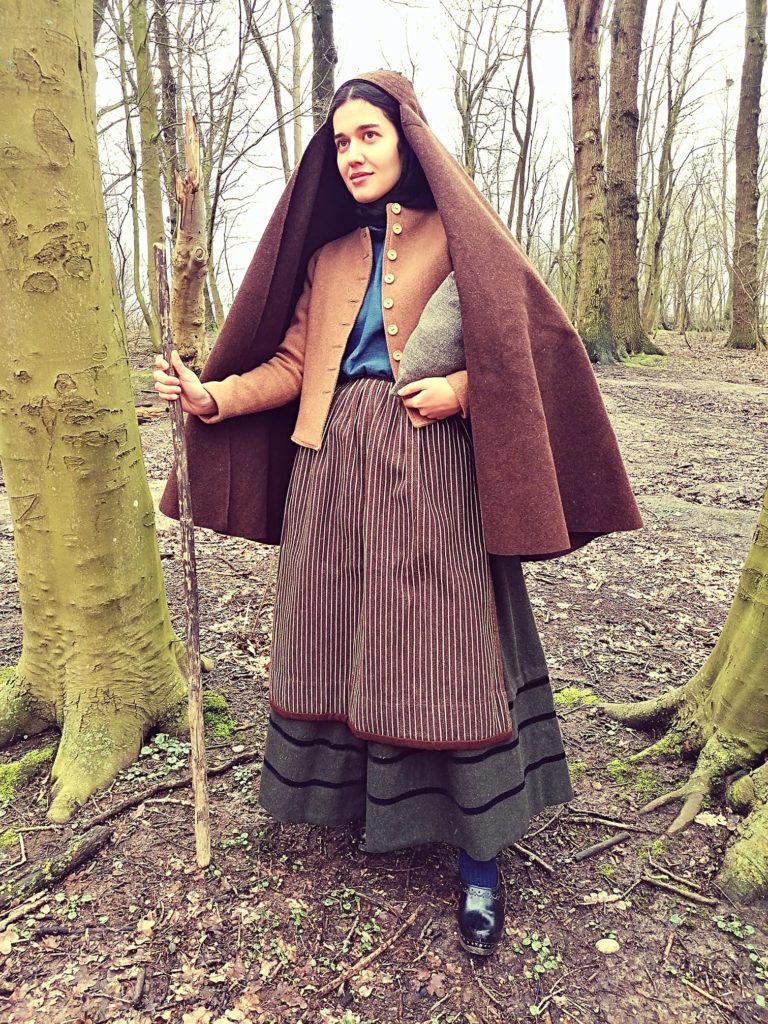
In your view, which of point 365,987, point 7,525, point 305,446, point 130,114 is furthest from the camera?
point 130,114

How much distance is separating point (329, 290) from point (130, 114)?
437 inches

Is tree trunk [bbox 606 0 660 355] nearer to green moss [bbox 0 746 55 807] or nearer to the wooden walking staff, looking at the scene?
the wooden walking staff

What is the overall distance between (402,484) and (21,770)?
5.06ft

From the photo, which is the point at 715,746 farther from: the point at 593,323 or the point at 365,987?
the point at 593,323

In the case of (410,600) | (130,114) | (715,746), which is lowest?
(715,746)

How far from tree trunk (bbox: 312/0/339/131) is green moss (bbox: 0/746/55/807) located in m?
6.17

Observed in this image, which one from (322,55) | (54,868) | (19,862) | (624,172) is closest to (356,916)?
(54,868)

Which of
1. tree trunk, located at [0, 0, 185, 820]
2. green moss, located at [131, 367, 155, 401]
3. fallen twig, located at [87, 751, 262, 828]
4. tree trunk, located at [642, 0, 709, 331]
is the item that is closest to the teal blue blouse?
tree trunk, located at [0, 0, 185, 820]

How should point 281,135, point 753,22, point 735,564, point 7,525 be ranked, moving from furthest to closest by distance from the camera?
point 281,135, point 753,22, point 7,525, point 735,564

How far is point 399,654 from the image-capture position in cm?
167

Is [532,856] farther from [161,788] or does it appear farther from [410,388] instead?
[410,388]

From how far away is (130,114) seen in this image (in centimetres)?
1074

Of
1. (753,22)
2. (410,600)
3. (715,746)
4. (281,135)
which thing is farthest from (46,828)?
(753,22)

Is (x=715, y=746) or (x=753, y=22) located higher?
(x=753, y=22)
